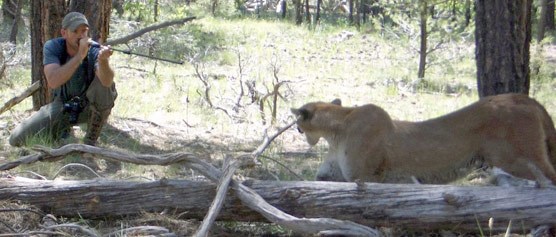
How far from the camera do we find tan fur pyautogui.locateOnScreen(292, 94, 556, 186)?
593 centimetres

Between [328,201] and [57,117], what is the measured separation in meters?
4.03

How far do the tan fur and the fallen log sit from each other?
1.29 m

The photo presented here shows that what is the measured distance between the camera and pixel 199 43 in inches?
801

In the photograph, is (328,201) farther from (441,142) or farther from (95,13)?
(95,13)

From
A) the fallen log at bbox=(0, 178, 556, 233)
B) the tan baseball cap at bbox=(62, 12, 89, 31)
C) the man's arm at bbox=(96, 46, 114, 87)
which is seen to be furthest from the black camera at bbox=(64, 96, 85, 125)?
the fallen log at bbox=(0, 178, 556, 233)

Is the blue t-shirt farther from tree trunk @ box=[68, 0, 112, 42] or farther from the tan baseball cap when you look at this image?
tree trunk @ box=[68, 0, 112, 42]

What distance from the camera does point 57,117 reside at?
789 centimetres

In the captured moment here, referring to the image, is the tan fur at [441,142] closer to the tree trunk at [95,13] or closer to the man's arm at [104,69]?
the man's arm at [104,69]

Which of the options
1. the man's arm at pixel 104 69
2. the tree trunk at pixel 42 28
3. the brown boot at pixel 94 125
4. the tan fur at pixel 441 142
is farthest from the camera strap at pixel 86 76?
the tan fur at pixel 441 142

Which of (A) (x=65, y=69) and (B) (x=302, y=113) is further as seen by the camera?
(A) (x=65, y=69)

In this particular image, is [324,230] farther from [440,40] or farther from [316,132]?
[440,40]

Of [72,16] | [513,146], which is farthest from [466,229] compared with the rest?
[72,16]

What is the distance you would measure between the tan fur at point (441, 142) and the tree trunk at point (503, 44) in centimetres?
119

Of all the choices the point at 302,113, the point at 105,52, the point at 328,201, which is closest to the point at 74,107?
the point at 105,52
